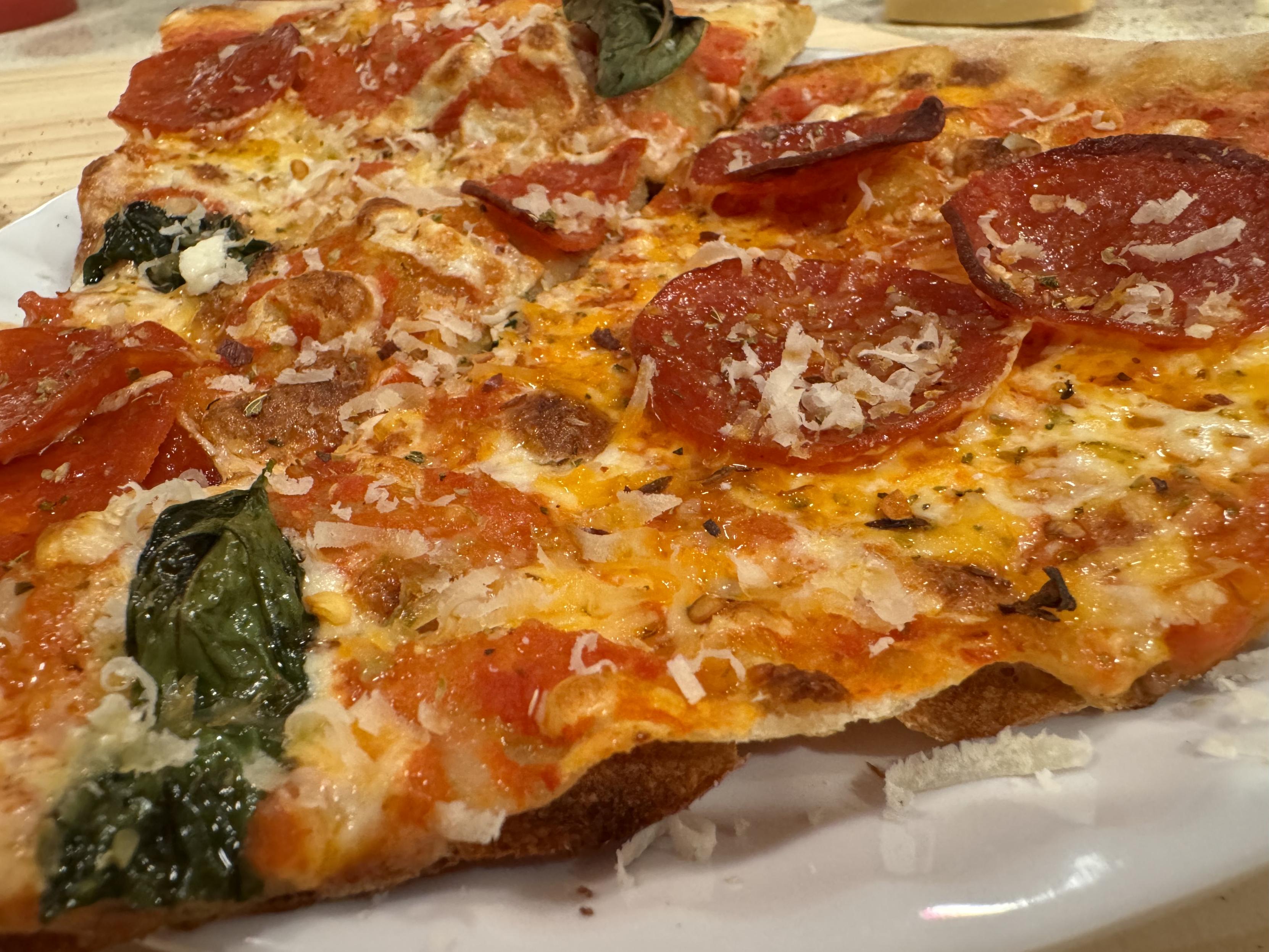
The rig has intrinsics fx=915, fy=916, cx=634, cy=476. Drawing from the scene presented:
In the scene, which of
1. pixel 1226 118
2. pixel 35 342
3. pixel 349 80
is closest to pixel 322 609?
pixel 35 342

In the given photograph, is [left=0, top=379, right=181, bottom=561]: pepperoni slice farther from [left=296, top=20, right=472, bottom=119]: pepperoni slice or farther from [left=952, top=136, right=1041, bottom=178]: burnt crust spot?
[left=952, top=136, right=1041, bottom=178]: burnt crust spot

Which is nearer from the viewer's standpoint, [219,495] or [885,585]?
[885,585]

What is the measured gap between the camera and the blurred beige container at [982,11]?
15.6 ft

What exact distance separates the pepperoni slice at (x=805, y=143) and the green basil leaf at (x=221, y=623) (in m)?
1.55

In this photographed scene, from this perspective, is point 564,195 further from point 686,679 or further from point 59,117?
point 59,117

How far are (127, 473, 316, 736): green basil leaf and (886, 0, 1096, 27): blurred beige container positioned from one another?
480cm

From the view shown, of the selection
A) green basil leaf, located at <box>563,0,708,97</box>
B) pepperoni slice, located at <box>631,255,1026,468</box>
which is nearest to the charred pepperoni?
pepperoni slice, located at <box>631,255,1026,468</box>

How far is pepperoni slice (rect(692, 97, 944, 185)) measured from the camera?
2301mm

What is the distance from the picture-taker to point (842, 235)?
2336 mm

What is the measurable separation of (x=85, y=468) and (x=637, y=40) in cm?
201

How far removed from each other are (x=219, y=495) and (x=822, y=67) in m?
2.43

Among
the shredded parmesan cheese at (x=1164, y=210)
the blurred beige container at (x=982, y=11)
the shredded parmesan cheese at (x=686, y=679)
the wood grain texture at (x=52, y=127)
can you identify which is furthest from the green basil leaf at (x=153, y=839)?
the blurred beige container at (x=982, y=11)

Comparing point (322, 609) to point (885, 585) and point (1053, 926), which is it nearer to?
point (885, 585)

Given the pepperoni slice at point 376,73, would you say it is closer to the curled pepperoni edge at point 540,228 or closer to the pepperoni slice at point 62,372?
the curled pepperoni edge at point 540,228
